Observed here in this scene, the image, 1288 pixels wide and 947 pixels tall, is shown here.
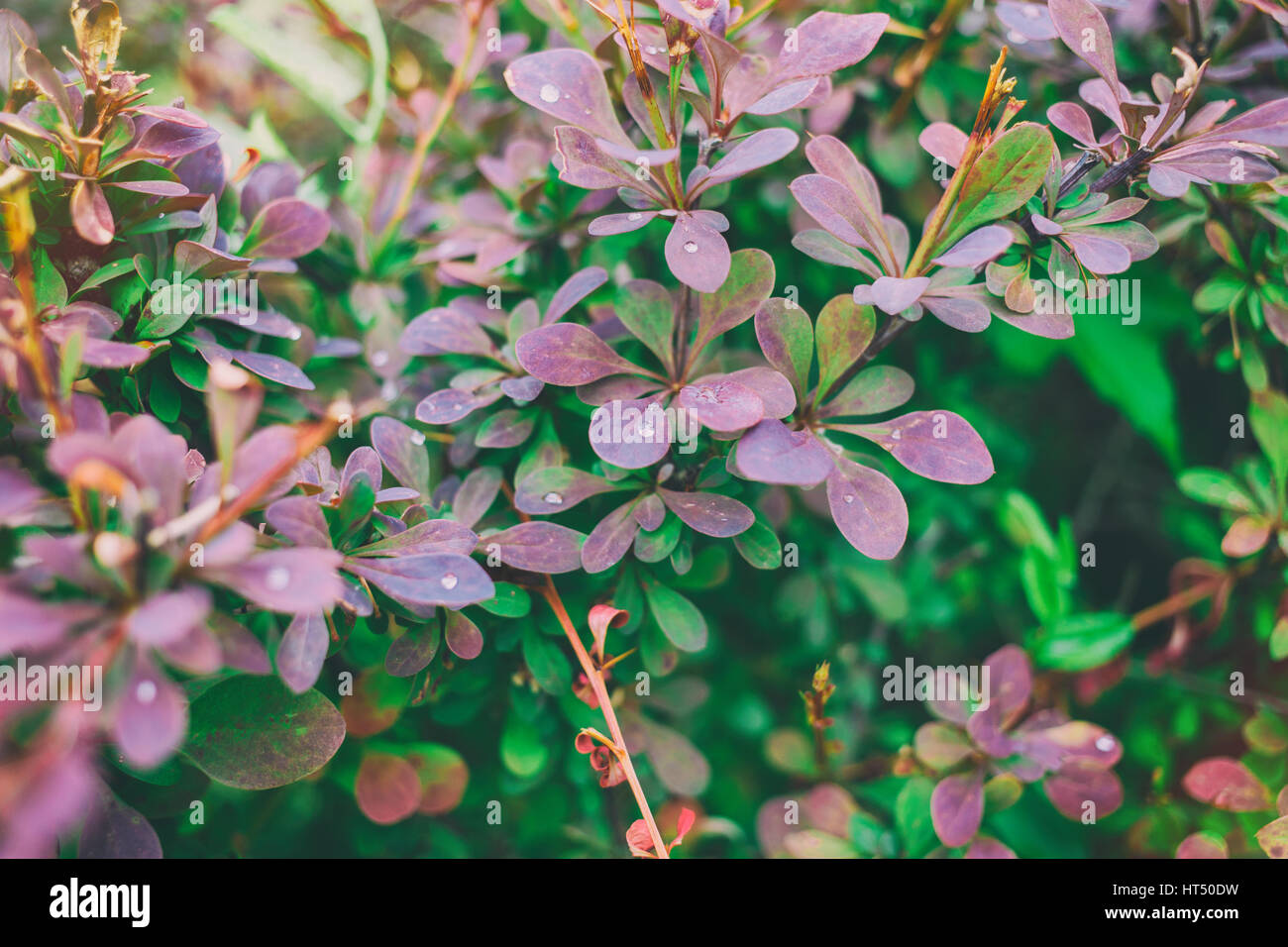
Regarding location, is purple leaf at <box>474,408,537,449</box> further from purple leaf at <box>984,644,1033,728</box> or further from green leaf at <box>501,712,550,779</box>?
purple leaf at <box>984,644,1033,728</box>

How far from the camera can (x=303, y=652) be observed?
1.77ft

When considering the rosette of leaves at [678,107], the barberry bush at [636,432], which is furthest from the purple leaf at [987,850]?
the rosette of leaves at [678,107]

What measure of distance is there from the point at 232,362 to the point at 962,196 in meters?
0.64

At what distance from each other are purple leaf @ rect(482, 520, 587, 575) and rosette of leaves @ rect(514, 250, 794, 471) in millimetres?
95

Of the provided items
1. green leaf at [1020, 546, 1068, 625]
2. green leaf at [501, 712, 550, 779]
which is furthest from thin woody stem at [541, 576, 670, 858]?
green leaf at [1020, 546, 1068, 625]

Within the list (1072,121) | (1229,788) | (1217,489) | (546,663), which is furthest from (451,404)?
(1229,788)

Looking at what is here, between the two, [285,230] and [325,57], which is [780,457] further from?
[325,57]

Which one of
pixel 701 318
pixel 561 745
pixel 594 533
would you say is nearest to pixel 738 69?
pixel 701 318

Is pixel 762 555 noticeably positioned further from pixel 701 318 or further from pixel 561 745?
pixel 561 745

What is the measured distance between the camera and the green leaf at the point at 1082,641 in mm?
890

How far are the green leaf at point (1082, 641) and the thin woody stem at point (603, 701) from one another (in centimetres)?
52

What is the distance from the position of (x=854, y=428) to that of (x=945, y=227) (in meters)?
0.18

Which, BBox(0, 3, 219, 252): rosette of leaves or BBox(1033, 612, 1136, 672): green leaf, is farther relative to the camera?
BBox(1033, 612, 1136, 672): green leaf

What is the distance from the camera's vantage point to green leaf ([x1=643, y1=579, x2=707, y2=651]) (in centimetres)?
71
